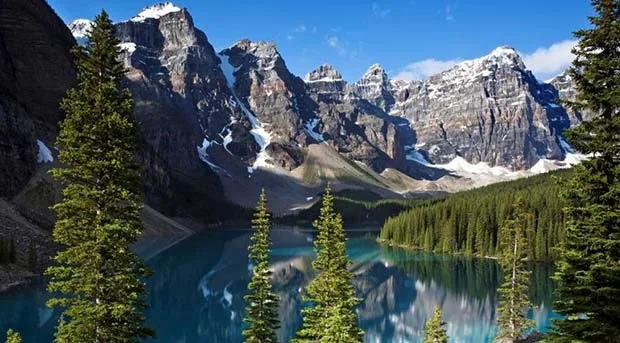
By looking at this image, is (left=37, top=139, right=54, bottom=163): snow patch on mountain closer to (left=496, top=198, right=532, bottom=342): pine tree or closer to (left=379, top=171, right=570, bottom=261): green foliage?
(left=379, top=171, right=570, bottom=261): green foliage

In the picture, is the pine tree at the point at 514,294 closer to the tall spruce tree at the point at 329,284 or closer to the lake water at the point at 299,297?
the lake water at the point at 299,297

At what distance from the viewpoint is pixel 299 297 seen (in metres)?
90.5

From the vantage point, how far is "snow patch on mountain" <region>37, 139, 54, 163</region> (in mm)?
157375

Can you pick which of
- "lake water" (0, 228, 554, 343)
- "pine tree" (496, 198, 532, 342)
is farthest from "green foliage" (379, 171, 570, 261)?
"pine tree" (496, 198, 532, 342)

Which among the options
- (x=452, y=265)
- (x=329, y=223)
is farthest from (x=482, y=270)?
(x=329, y=223)

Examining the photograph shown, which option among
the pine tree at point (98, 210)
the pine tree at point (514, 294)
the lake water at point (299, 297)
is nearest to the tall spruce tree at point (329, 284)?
the pine tree at point (98, 210)

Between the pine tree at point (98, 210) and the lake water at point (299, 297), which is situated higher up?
the pine tree at point (98, 210)

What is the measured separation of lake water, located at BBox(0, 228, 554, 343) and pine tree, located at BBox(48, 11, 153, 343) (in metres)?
45.1

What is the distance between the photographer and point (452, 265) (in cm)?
12425

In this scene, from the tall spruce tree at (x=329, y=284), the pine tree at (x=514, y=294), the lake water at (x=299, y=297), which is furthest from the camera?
the lake water at (x=299, y=297)

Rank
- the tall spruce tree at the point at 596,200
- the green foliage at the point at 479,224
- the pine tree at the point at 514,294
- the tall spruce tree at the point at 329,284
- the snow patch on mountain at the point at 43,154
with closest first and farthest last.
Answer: the tall spruce tree at the point at 596,200, the tall spruce tree at the point at 329,284, the pine tree at the point at 514,294, the green foliage at the point at 479,224, the snow patch on mountain at the point at 43,154

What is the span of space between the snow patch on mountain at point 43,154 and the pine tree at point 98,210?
15071cm

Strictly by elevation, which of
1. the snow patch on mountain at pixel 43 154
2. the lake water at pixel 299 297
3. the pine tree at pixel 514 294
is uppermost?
the snow patch on mountain at pixel 43 154

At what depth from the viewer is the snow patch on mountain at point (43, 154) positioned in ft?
516
